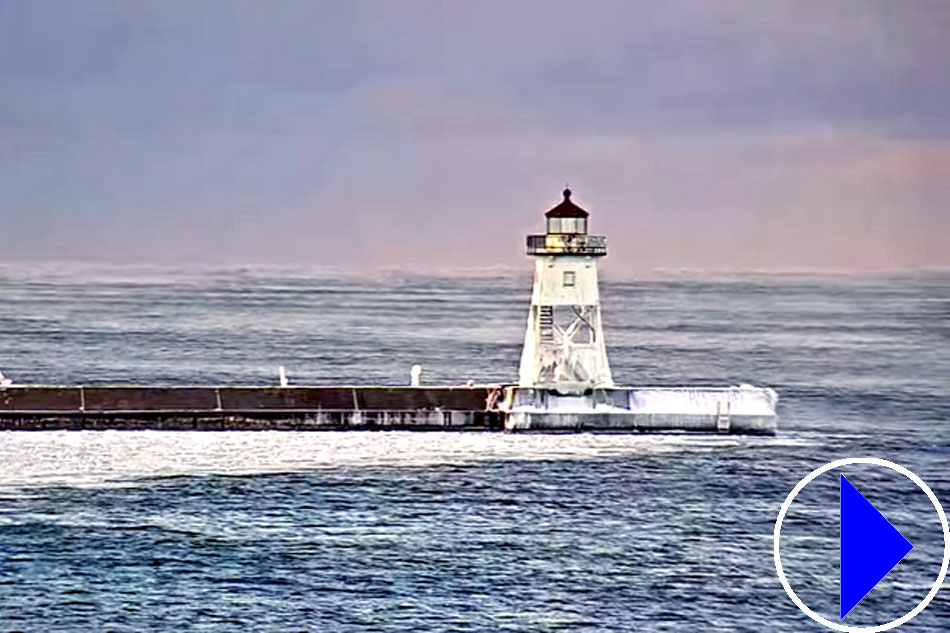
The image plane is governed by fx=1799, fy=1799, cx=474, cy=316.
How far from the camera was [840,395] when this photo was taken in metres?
85.5

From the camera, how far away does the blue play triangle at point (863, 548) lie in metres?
42.2

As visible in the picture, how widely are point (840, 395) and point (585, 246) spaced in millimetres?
25378

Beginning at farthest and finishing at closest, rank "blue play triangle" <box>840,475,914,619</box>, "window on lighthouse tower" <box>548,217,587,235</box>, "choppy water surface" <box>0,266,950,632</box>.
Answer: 1. "window on lighthouse tower" <box>548,217,587,235</box>
2. "blue play triangle" <box>840,475,914,619</box>
3. "choppy water surface" <box>0,266,950,632</box>

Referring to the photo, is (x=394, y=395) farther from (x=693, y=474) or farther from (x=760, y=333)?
(x=760, y=333)

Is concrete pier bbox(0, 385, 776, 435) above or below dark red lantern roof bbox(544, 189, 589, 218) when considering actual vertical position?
below

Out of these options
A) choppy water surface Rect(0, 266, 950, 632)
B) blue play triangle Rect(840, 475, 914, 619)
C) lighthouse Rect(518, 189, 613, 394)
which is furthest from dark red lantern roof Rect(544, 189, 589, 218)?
blue play triangle Rect(840, 475, 914, 619)

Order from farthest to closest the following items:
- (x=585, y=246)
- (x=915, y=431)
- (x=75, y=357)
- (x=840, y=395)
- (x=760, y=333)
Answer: (x=760, y=333) < (x=75, y=357) < (x=840, y=395) < (x=915, y=431) < (x=585, y=246)

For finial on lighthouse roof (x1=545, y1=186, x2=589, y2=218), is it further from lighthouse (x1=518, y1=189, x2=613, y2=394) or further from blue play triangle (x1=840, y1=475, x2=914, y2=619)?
blue play triangle (x1=840, y1=475, x2=914, y2=619)

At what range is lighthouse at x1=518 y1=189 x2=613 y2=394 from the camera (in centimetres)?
6481

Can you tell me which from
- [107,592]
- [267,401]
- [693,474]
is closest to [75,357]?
[267,401]

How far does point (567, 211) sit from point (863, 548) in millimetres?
21595

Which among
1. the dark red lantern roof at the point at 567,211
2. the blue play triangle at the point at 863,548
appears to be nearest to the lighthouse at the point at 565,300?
the dark red lantern roof at the point at 567,211

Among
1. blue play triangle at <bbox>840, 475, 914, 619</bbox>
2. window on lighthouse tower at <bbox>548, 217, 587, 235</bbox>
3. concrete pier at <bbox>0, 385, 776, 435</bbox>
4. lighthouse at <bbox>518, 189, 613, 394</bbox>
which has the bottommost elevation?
blue play triangle at <bbox>840, 475, 914, 619</bbox>

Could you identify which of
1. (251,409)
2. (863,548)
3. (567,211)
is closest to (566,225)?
(567,211)
